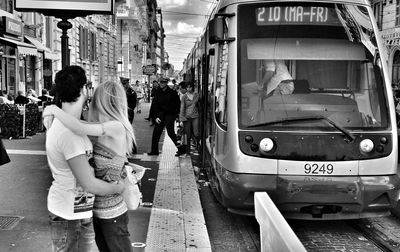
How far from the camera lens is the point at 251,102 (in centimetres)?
582

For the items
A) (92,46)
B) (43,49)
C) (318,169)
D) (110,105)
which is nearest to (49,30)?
(43,49)

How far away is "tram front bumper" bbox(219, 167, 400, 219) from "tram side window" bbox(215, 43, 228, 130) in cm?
81

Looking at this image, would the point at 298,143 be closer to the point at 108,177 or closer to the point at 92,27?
the point at 108,177

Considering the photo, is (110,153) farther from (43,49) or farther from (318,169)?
(43,49)

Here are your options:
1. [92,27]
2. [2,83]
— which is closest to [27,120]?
[2,83]

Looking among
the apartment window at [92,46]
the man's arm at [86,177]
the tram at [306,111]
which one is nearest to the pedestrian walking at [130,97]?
the tram at [306,111]

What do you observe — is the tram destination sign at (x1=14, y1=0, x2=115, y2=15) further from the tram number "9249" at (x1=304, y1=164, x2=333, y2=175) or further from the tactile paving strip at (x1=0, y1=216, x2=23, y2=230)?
the tram number "9249" at (x1=304, y1=164, x2=333, y2=175)

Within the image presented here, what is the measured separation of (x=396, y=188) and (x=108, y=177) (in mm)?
3702

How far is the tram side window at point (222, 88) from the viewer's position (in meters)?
6.09

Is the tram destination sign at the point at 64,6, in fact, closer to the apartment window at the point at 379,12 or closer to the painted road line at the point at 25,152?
the painted road line at the point at 25,152

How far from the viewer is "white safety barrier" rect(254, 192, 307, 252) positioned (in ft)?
6.30

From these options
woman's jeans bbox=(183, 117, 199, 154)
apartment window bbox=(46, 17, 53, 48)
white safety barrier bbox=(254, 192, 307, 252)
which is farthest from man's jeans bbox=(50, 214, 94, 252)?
apartment window bbox=(46, 17, 53, 48)

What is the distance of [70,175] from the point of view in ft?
9.95

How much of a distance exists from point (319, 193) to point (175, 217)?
1.72 meters
